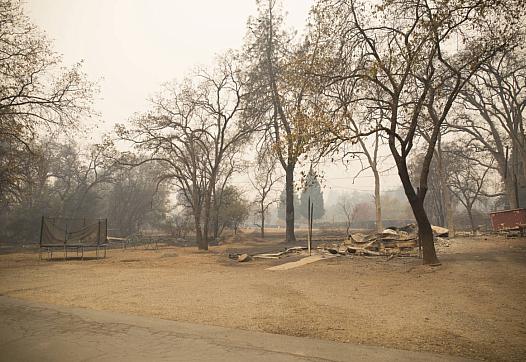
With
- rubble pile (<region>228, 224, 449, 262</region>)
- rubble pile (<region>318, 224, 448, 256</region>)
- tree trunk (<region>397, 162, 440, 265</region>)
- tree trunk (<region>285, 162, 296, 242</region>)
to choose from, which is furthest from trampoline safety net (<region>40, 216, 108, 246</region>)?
tree trunk (<region>397, 162, 440, 265</region>)

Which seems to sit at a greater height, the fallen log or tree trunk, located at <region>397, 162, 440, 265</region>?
tree trunk, located at <region>397, 162, 440, 265</region>

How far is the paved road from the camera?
3871mm

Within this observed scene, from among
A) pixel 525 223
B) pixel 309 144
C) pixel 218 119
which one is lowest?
pixel 525 223

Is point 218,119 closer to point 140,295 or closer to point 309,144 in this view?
point 309,144

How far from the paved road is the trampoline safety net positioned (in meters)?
14.8

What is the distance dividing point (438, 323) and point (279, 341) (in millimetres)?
2681

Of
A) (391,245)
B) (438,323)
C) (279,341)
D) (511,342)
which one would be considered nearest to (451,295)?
(438,323)

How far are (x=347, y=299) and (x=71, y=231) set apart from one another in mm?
17710

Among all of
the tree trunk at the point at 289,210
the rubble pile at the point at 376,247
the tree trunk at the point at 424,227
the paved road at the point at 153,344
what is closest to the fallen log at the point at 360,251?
the rubble pile at the point at 376,247

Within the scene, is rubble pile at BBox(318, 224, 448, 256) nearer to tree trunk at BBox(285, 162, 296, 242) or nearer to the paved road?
tree trunk at BBox(285, 162, 296, 242)

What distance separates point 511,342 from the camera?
4.41m

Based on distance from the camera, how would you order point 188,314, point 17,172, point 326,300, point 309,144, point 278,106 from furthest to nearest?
point 278,106 → point 17,172 → point 309,144 → point 326,300 → point 188,314

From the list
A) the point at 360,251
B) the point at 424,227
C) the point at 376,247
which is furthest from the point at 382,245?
the point at 424,227

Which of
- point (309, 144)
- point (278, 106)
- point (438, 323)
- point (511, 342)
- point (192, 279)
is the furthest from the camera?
point (278, 106)
